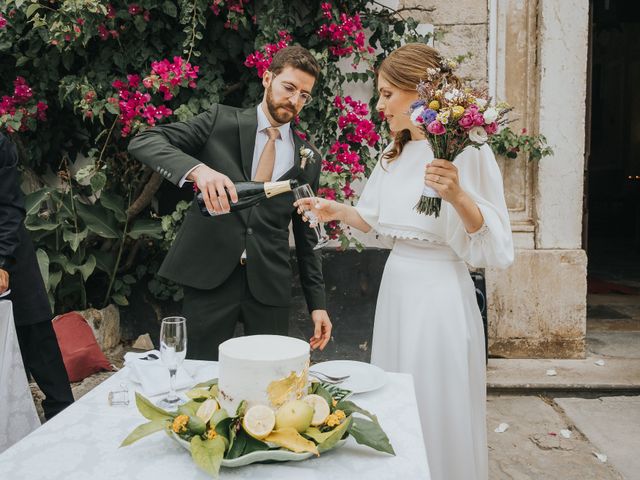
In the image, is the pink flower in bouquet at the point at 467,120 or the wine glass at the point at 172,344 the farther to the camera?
the pink flower in bouquet at the point at 467,120

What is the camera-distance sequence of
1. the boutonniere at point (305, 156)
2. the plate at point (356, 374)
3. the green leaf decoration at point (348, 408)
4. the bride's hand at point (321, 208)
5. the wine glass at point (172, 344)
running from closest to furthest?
1. the green leaf decoration at point (348, 408)
2. the wine glass at point (172, 344)
3. the plate at point (356, 374)
4. the bride's hand at point (321, 208)
5. the boutonniere at point (305, 156)

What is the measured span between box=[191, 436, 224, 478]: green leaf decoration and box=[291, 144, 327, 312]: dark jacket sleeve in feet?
4.99

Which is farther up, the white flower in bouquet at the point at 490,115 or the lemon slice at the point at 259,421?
the white flower in bouquet at the point at 490,115

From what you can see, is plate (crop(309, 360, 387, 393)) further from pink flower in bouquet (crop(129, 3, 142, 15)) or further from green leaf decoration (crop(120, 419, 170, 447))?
pink flower in bouquet (crop(129, 3, 142, 15))

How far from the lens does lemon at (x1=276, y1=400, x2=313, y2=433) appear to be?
1.22m

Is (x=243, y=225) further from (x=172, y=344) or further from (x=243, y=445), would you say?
(x=243, y=445)

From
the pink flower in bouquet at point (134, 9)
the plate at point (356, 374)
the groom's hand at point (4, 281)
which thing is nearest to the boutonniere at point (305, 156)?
the plate at point (356, 374)

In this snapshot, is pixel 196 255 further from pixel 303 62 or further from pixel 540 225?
pixel 540 225

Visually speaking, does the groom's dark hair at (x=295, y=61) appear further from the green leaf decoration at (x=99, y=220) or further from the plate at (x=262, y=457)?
the green leaf decoration at (x=99, y=220)

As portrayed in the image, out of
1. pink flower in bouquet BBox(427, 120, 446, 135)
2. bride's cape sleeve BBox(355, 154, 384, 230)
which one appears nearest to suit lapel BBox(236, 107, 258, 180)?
bride's cape sleeve BBox(355, 154, 384, 230)

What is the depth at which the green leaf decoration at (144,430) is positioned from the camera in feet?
4.00

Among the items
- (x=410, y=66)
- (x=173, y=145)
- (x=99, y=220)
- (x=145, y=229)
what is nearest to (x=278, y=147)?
(x=173, y=145)

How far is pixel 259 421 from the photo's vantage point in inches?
47.6

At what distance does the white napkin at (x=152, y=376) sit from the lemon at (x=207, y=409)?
32 centimetres
